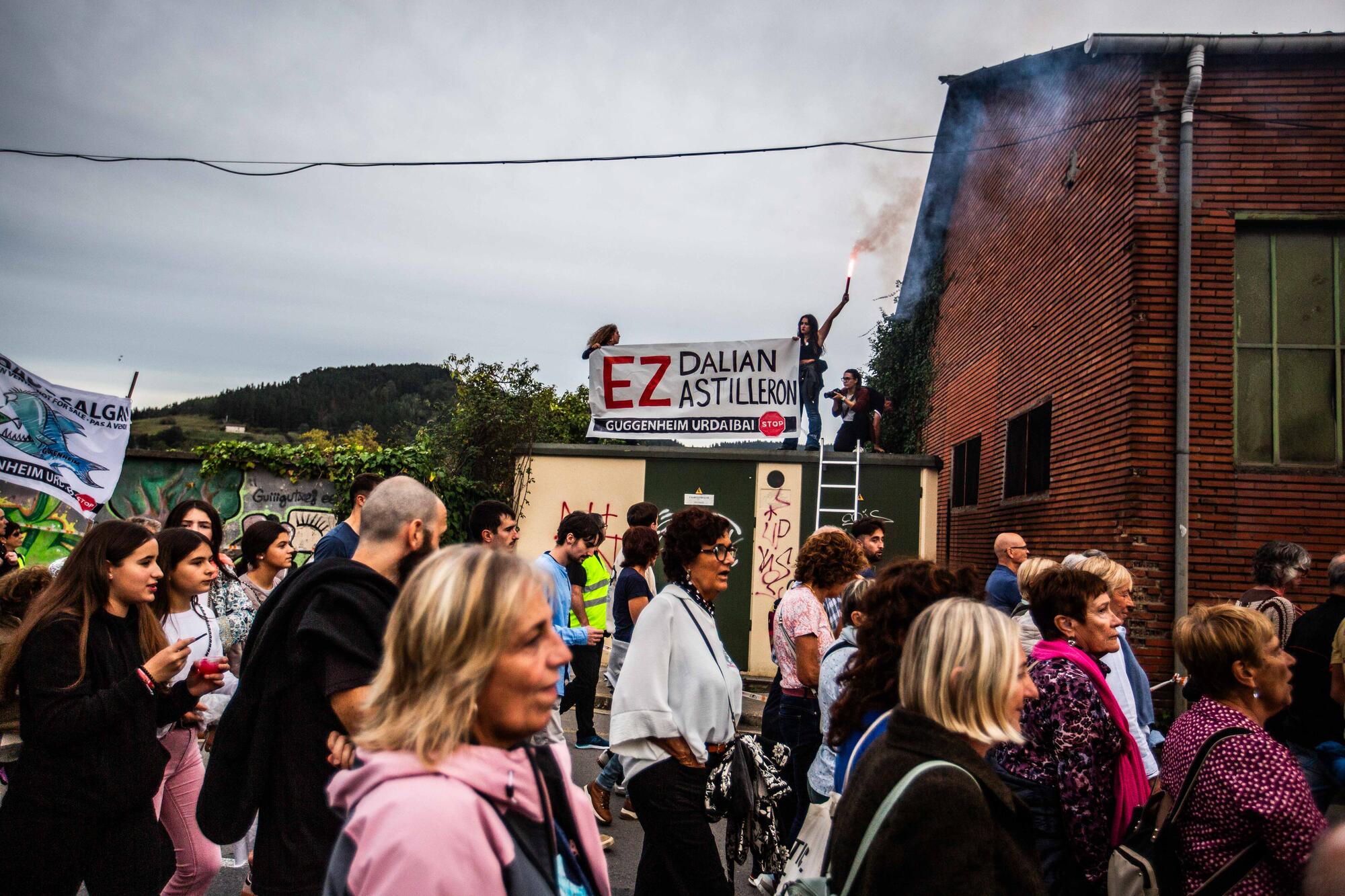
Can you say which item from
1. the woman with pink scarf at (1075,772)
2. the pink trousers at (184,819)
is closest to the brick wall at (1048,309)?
the woman with pink scarf at (1075,772)

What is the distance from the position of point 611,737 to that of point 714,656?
58 cm

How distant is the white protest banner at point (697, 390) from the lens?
11875 millimetres

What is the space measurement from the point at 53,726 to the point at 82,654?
0.78ft

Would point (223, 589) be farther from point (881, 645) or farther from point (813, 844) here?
point (881, 645)

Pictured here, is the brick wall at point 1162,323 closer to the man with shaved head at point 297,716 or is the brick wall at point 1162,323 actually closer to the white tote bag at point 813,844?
the white tote bag at point 813,844

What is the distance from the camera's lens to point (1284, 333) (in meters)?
8.12

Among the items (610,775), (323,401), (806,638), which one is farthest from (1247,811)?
(323,401)

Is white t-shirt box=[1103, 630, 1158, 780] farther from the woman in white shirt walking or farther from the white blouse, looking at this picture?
the woman in white shirt walking

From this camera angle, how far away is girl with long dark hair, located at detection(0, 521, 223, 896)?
2902 millimetres

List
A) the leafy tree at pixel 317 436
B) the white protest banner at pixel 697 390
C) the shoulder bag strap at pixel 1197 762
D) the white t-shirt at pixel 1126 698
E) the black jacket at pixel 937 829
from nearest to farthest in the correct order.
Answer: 1. the black jacket at pixel 937 829
2. the shoulder bag strap at pixel 1197 762
3. the white t-shirt at pixel 1126 698
4. the white protest banner at pixel 697 390
5. the leafy tree at pixel 317 436

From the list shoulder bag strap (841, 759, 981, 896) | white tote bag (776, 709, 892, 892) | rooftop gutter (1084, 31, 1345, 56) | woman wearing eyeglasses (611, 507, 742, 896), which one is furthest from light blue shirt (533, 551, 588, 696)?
rooftop gutter (1084, 31, 1345, 56)

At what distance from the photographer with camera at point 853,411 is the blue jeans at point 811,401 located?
738 mm

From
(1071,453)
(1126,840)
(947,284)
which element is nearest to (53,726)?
(1126,840)

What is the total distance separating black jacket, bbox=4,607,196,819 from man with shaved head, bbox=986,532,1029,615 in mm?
5102
